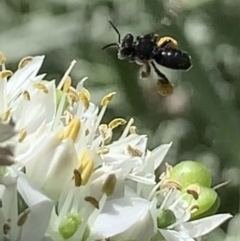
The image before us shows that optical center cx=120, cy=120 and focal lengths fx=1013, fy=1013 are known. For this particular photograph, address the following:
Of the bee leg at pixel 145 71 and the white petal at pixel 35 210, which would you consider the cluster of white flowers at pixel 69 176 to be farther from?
the bee leg at pixel 145 71

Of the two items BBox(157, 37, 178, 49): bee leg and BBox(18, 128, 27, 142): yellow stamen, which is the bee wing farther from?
BBox(18, 128, 27, 142): yellow stamen

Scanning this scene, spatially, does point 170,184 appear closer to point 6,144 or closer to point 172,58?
point 172,58

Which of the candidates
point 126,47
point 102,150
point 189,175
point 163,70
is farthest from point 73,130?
point 163,70

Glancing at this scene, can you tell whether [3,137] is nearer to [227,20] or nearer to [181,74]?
[181,74]

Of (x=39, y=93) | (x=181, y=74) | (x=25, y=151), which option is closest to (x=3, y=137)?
(x=25, y=151)

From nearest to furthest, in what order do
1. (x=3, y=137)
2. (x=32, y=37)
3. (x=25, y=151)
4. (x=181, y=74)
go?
1. (x=3, y=137)
2. (x=25, y=151)
3. (x=32, y=37)
4. (x=181, y=74)

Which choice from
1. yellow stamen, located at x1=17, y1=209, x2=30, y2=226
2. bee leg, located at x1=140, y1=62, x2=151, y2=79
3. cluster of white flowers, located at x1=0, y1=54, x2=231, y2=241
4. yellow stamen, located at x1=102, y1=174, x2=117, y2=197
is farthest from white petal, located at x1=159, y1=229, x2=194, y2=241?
bee leg, located at x1=140, y1=62, x2=151, y2=79
